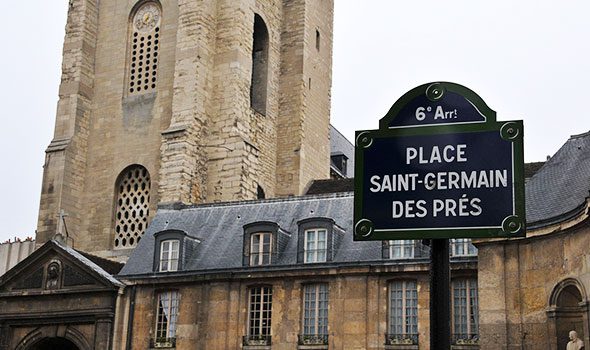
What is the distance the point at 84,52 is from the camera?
125 ft

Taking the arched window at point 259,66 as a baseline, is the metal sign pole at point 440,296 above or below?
below

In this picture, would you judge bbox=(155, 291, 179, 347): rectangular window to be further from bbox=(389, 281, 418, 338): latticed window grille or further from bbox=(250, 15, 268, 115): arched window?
bbox=(250, 15, 268, 115): arched window

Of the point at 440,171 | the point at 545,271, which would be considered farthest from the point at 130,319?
the point at 440,171

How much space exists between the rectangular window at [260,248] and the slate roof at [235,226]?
413 mm

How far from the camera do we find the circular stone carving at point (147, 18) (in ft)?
124

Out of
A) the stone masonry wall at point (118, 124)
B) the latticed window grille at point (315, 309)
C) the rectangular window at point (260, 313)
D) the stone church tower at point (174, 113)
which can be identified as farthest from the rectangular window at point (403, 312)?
the stone masonry wall at point (118, 124)

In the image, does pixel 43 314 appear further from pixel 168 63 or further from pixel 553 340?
pixel 553 340

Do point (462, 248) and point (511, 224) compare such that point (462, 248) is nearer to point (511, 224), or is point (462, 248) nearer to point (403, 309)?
point (403, 309)

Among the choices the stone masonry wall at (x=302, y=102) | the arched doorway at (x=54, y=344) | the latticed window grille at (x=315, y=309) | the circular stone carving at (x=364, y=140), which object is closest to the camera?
the circular stone carving at (x=364, y=140)

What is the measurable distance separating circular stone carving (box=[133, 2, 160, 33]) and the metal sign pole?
34.4 metres

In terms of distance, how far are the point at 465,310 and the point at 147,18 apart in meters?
20.8

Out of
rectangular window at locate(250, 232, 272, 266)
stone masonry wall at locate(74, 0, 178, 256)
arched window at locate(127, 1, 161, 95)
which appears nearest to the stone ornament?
rectangular window at locate(250, 232, 272, 266)

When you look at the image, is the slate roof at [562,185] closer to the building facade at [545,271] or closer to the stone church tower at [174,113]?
the building facade at [545,271]

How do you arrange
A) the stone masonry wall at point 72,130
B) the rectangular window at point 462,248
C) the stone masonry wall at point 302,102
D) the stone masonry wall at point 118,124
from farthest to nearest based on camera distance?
the stone masonry wall at point 302,102 < the stone masonry wall at point 72,130 < the stone masonry wall at point 118,124 < the rectangular window at point 462,248
